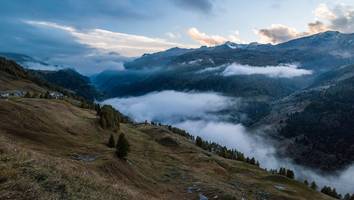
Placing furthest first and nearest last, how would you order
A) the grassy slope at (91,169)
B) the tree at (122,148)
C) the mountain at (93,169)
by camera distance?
the tree at (122,148), the mountain at (93,169), the grassy slope at (91,169)

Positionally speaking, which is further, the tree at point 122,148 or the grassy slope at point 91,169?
the tree at point 122,148

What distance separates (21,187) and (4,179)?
1.67 metres

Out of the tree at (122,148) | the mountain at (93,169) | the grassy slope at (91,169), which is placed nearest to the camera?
the grassy slope at (91,169)

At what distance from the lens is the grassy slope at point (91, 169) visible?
95.6 ft

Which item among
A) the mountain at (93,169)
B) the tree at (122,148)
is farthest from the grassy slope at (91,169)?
the tree at (122,148)

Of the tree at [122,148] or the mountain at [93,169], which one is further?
the tree at [122,148]

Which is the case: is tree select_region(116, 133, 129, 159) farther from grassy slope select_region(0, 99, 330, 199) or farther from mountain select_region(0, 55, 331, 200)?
grassy slope select_region(0, 99, 330, 199)

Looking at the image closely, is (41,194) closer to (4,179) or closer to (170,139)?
(4,179)

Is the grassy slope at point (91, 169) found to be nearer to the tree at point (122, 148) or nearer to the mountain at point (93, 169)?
the mountain at point (93, 169)

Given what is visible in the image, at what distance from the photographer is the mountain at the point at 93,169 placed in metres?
29.3

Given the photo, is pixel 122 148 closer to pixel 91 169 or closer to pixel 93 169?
pixel 93 169

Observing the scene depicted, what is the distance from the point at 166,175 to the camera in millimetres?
94562

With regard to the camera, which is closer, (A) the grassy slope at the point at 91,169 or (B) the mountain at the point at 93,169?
(A) the grassy slope at the point at 91,169

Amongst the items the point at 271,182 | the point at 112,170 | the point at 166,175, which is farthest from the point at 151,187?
the point at 271,182
